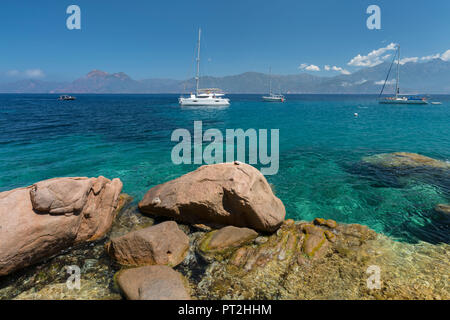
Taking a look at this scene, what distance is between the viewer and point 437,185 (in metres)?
12.5

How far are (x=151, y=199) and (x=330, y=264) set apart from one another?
6978 millimetres

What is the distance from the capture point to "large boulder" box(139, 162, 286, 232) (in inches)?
306

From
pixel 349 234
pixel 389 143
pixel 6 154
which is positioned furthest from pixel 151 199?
pixel 389 143

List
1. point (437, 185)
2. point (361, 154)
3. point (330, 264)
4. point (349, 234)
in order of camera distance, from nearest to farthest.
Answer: point (330, 264) → point (349, 234) → point (437, 185) → point (361, 154)

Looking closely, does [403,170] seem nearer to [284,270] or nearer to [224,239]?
[284,270]

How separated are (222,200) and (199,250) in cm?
194

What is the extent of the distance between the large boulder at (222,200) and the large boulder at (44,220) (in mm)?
2347

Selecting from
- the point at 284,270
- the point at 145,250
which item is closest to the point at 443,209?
the point at 284,270

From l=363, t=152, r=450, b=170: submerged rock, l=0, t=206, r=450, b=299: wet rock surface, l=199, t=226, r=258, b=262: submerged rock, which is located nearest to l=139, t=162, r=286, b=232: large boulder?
l=199, t=226, r=258, b=262: submerged rock

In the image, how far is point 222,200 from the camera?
8219 mm

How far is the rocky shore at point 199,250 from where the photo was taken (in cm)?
555

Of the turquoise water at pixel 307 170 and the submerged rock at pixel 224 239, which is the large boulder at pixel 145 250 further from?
the turquoise water at pixel 307 170
